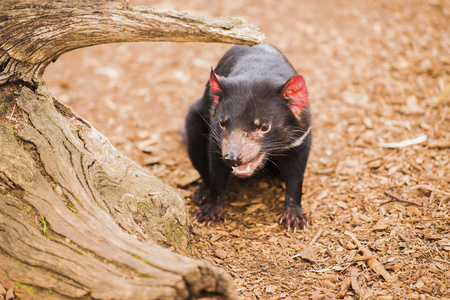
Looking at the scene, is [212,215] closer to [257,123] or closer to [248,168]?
[248,168]

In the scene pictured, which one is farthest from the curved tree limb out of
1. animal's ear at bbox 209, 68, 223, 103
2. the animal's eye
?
the animal's eye

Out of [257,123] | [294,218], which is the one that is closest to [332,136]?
[294,218]

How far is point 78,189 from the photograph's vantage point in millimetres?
2279

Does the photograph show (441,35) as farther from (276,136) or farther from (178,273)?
(178,273)

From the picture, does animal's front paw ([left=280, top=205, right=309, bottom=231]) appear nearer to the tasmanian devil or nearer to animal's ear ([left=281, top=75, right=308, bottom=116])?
the tasmanian devil

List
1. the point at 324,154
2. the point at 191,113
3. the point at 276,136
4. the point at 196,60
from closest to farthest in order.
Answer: the point at 276,136
the point at 191,113
the point at 324,154
the point at 196,60

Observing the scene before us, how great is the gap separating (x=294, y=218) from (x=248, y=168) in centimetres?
57

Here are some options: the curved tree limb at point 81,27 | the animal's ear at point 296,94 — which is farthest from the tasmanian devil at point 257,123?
the curved tree limb at point 81,27

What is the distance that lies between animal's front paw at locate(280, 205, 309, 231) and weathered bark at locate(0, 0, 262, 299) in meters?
0.85

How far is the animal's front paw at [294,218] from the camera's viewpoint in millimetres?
3213

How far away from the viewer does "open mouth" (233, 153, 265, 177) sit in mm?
3033

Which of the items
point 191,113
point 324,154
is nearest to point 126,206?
point 191,113

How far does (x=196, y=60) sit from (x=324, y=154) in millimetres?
2478

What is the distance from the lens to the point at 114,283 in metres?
1.86
